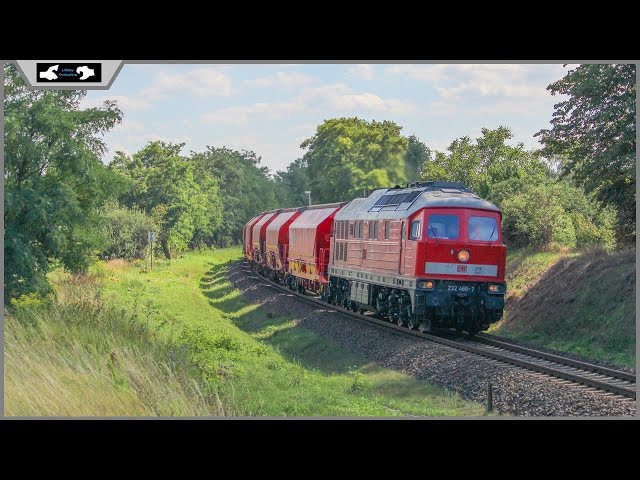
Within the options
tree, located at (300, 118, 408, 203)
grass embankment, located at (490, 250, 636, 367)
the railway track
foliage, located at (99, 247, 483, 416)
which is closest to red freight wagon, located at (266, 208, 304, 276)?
tree, located at (300, 118, 408, 203)

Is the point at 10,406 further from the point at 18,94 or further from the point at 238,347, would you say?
the point at 238,347

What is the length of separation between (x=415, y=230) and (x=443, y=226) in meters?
0.75

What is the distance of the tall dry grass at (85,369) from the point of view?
36.8 feet

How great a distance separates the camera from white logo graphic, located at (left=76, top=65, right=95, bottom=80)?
403 inches

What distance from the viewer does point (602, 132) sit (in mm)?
20828

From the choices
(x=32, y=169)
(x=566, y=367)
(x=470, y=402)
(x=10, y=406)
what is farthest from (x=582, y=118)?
(x=10, y=406)

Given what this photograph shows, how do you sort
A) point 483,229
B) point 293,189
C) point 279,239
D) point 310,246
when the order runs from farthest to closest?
point 293,189 → point 279,239 → point 310,246 → point 483,229

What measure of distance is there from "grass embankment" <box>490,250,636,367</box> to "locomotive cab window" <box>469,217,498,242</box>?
3322 mm

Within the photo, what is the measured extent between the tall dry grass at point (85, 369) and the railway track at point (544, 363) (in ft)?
19.6

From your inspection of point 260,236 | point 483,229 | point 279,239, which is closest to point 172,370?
point 483,229

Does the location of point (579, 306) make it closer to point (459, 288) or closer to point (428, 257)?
point (459, 288)

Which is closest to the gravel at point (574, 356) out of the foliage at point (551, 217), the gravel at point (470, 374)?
the gravel at point (470, 374)

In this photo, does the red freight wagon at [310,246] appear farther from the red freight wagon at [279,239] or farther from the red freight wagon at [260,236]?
the red freight wagon at [260,236]

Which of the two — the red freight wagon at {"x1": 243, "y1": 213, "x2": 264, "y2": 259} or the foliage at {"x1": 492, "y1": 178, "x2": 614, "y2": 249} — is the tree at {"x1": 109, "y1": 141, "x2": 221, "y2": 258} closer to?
the red freight wagon at {"x1": 243, "y1": 213, "x2": 264, "y2": 259}
